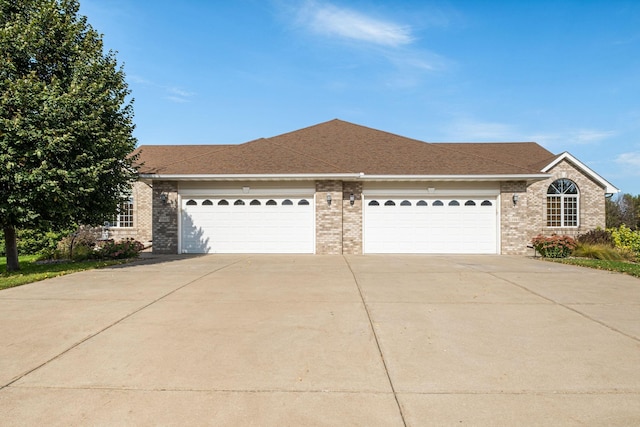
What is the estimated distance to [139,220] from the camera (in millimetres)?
19734

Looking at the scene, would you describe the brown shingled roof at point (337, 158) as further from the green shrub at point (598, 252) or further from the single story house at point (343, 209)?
the green shrub at point (598, 252)

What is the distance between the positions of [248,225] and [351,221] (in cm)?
399

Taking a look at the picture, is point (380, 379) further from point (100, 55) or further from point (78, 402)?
point (100, 55)

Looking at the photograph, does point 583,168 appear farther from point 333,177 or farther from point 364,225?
point 333,177

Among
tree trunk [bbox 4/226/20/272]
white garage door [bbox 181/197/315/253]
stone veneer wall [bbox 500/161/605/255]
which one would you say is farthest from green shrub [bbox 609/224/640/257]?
tree trunk [bbox 4/226/20/272]

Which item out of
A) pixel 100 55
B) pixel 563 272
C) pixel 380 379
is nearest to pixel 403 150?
pixel 563 272

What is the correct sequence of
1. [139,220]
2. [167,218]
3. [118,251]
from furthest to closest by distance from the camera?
[139,220] → [167,218] → [118,251]

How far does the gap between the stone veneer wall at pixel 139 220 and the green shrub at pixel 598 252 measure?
63.4ft

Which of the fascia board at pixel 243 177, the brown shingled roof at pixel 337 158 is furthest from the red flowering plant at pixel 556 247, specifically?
the fascia board at pixel 243 177

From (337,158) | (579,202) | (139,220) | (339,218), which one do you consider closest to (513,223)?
(339,218)

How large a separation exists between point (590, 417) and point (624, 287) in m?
6.49

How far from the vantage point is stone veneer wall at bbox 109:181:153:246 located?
19625 mm

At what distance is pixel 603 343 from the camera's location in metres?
4.49

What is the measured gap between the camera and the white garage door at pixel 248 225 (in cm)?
1473
